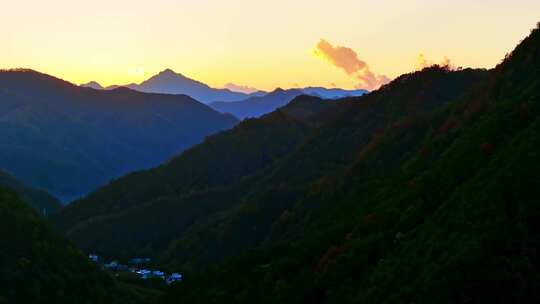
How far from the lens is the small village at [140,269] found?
116m

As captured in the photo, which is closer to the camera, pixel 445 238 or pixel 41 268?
pixel 445 238

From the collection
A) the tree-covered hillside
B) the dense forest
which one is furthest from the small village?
the tree-covered hillside

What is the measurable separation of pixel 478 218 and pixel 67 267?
7442 cm

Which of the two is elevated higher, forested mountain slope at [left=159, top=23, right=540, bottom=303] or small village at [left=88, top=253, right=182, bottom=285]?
small village at [left=88, top=253, right=182, bottom=285]

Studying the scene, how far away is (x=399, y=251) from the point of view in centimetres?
3528

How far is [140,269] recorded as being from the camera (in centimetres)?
12962

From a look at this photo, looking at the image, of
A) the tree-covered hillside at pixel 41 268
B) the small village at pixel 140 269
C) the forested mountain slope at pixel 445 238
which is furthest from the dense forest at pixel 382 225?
the small village at pixel 140 269

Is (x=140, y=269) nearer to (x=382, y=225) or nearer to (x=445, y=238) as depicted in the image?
(x=382, y=225)

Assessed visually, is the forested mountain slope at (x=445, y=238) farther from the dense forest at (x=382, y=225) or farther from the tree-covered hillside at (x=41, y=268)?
the tree-covered hillside at (x=41, y=268)

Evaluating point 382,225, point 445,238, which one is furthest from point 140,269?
point 445,238

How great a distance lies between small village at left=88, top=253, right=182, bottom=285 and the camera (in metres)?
116

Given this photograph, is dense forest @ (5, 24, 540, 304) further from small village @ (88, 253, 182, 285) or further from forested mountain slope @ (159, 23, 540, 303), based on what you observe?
small village @ (88, 253, 182, 285)

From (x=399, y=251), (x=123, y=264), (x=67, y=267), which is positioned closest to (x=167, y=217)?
(x=123, y=264)

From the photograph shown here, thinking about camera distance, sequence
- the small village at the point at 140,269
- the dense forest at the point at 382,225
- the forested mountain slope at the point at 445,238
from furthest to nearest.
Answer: the small village at the point at 140,269 < the dense forest at the point at 382,225 < the forested mountain slope at the point at 445,238
